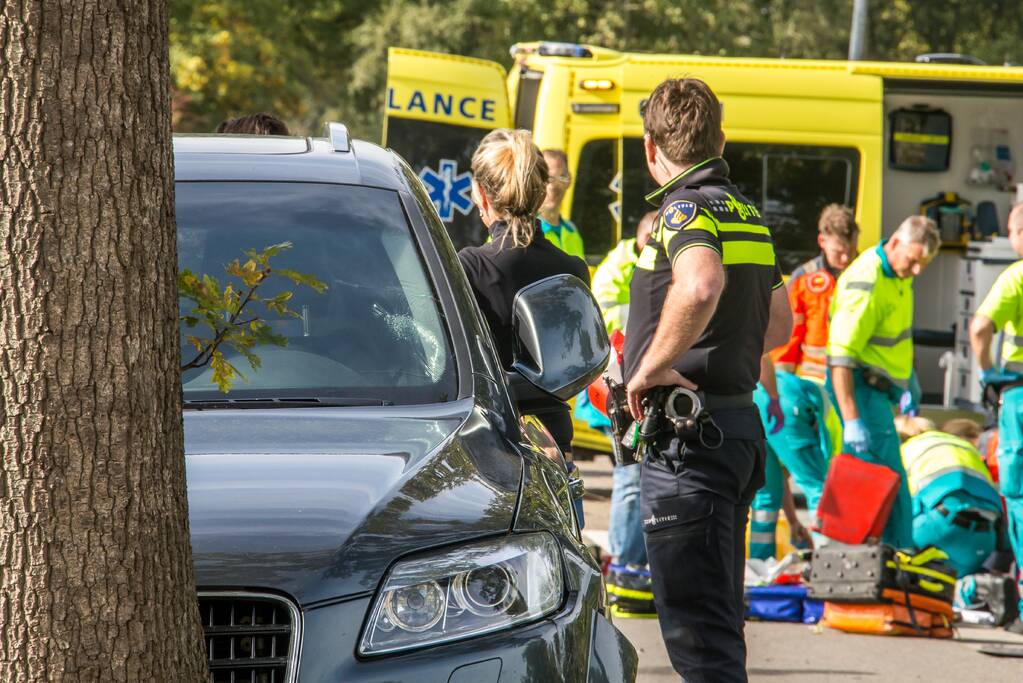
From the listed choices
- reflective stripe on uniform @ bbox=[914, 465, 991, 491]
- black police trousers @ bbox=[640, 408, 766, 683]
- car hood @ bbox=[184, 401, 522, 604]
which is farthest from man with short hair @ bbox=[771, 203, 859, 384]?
car hood @ bbox=[184, 401, 522, 604]

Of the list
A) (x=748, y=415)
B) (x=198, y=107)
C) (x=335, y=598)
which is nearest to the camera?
(x=335, y=598)

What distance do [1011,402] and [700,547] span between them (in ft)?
10.4

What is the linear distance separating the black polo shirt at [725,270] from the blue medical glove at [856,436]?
126 inches

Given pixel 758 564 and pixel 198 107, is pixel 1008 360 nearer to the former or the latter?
pixel 758 564

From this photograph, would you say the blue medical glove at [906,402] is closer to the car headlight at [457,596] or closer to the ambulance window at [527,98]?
the ambulance window at [527,98]

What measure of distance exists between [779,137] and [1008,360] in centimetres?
415

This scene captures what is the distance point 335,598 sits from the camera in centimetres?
236

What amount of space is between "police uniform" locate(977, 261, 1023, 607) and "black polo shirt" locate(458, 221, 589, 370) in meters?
2.73

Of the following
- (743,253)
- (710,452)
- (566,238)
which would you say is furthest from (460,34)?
(710,452)

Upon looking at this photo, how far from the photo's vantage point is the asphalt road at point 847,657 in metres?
5.56

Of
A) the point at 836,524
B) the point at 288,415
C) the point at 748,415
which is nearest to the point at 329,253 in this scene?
the point at 288,415

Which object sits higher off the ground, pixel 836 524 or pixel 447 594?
pixel 447 594

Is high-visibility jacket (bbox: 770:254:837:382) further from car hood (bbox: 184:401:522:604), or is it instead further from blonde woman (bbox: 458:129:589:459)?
car hood (bbox: 184:401:522:604)

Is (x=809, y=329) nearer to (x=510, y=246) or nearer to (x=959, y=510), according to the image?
(x=959, y=510)
